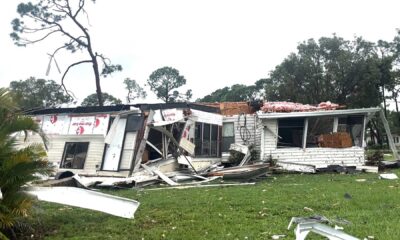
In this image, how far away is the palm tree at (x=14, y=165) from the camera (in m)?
7.00

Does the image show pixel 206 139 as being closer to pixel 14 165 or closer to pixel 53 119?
pixel 53 119

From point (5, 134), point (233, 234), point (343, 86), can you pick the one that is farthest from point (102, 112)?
point (343, 86)

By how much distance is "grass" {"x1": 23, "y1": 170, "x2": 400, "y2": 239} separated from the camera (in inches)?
286

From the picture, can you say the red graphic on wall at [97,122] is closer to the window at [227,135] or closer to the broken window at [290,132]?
the window at [227,135]

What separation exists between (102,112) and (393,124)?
2013 inches

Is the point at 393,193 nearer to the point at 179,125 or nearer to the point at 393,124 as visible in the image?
the point at 179,125

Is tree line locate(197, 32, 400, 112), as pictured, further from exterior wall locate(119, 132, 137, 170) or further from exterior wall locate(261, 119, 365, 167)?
exterior wall locate(119, 132, 137, 170)

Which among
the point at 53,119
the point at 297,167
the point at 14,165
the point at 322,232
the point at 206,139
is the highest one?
the point at 53,119

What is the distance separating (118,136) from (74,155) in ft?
7.80

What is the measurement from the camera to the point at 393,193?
11.1 m

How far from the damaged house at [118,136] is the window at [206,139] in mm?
94

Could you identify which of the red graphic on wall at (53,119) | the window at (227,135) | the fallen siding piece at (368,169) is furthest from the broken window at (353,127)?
the red graphic on wall at (53,119)

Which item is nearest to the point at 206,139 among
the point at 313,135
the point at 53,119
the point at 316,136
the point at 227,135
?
the point at 227,135

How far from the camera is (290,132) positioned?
810 inches
